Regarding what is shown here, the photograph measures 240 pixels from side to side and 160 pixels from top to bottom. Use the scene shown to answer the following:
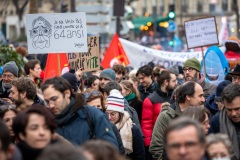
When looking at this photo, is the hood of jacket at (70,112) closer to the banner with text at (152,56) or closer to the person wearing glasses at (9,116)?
the person wearing glasses at (9,116)

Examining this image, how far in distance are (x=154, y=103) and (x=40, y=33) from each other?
205cm

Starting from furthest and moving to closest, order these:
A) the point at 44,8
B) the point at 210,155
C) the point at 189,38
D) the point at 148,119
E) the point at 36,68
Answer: the point at 44,8, the point at 189,38, the point at 36,68, the point at 148,119, the point at 210,155

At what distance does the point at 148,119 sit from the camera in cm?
1366

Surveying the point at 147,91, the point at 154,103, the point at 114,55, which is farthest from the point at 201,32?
the point at 154,103

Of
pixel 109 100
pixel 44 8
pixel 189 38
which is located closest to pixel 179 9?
pixel 44 8

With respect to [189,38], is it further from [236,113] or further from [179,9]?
[179,9]

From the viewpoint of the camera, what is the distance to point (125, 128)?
11531 millimetres

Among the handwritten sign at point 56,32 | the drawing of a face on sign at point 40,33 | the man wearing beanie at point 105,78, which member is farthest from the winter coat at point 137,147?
the drawing of a face on sign at point 40,33

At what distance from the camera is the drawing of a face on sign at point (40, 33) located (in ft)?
47.9

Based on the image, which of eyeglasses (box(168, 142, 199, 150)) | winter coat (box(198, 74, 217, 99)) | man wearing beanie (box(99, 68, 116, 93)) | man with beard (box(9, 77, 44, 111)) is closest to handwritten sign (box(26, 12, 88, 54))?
man wearing beanie (box(99, 68, 116, 93))

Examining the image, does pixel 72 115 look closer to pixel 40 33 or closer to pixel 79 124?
pixel 79 124

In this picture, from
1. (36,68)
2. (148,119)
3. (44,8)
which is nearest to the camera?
(148,119)

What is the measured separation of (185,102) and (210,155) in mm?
2898

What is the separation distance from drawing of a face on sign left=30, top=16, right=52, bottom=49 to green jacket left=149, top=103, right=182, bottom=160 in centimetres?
401
